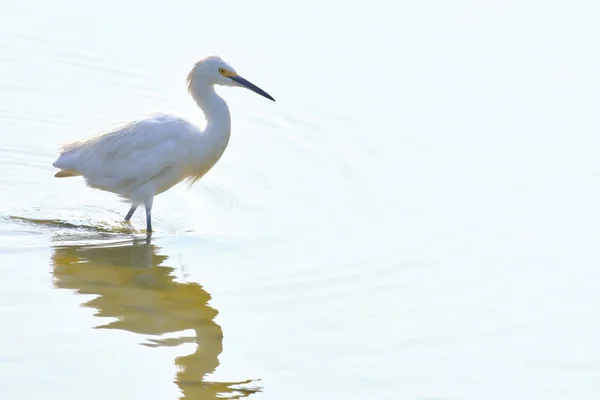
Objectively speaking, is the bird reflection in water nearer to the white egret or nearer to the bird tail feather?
the white egret

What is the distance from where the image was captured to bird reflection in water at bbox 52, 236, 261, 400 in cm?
630

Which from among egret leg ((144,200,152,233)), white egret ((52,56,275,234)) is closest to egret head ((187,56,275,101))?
white egret ((52,56,275,234))

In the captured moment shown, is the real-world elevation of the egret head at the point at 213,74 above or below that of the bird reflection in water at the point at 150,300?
above

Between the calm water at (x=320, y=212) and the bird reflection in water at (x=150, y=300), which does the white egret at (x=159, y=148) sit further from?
the bird reflection in water at (x=150, y=300)

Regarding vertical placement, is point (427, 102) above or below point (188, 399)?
above

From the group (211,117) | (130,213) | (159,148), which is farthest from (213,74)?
(130,213)

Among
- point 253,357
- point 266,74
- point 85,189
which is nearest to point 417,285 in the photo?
point 253,357

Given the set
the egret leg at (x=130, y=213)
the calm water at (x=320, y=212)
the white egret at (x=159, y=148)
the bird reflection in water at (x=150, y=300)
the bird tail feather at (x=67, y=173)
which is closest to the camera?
the bird reflection in water at (x=150, y=300)

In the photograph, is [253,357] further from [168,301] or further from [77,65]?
[77,65]

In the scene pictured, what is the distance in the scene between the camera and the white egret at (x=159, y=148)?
905 centimetres

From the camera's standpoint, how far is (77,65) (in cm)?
1247

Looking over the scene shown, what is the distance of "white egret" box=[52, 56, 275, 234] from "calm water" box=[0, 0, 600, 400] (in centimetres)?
43

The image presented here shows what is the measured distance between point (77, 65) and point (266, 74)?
7.13 feet

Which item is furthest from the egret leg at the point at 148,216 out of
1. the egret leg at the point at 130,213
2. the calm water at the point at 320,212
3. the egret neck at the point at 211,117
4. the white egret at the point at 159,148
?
the egret neck at the point at 211,117
